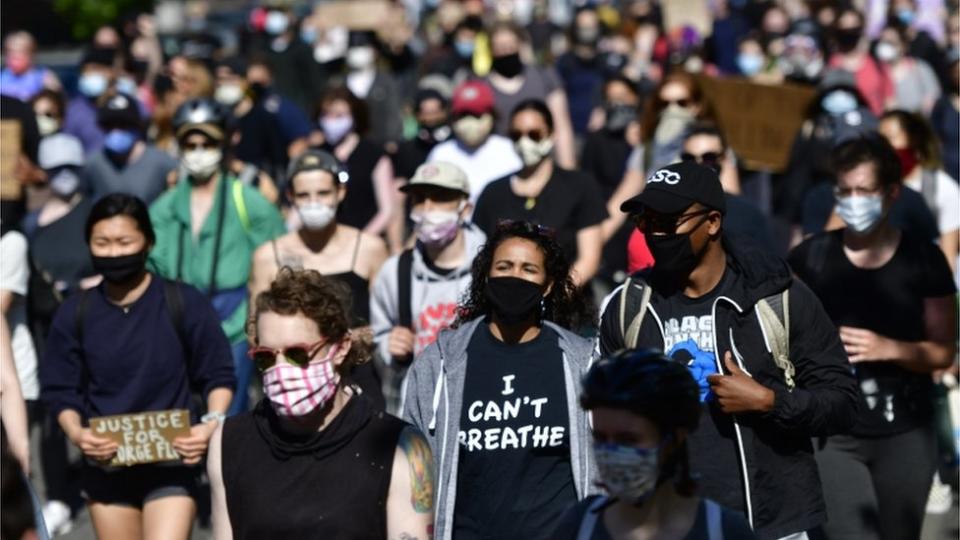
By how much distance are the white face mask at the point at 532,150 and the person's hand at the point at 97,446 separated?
3.10 metres

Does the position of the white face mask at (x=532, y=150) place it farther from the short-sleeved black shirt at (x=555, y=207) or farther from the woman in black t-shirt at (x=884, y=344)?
the woman in black t-shirt at (x=884, y=344)

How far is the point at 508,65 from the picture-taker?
13391mm

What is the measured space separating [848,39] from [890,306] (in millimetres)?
11012

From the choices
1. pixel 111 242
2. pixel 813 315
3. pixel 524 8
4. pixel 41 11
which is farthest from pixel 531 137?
pixel 41 11

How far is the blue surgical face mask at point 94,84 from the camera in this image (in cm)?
1586

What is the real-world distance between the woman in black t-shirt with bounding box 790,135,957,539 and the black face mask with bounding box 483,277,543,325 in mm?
1453

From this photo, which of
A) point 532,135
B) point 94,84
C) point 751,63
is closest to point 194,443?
point 532,135

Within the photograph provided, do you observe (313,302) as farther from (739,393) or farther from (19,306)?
(19,306)

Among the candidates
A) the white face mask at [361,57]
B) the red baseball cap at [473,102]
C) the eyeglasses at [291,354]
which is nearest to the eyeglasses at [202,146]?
the red baseball cap at [473,102]

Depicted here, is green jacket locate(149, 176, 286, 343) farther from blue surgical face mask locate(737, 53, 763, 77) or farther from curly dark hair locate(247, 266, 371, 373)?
blue surgical face mask locate(737, 53, 763, 77)

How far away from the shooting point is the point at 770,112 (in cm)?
1440

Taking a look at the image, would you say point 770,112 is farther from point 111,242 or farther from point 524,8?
point 524,8

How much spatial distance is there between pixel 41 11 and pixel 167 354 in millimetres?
25746

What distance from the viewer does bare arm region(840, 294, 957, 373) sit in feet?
22.3
